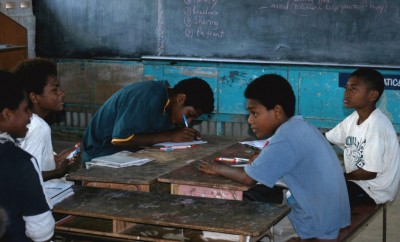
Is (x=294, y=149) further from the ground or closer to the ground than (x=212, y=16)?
closer to the ground

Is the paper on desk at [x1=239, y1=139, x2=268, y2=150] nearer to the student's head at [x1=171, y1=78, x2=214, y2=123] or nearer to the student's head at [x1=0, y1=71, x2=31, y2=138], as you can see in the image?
the student's head at [x1=171, y1=78, x2=214, y2=123]

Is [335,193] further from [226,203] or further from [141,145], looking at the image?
[141,145]

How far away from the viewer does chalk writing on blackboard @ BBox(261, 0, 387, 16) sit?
6586 mm

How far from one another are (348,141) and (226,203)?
1256 millimetres

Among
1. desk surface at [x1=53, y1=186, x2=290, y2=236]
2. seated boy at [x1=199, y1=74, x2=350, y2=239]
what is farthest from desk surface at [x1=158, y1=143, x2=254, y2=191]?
desk surface at [x1=53, y1=186, x2=290, y2=236]

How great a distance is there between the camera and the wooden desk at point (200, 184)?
11.2 feet

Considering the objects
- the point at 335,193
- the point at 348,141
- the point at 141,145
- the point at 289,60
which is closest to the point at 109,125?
the point at 141,145

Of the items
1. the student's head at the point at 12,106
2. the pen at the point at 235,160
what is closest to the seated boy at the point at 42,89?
the pen at the point at 235,160

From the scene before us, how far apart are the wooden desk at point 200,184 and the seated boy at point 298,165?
16 centimetres

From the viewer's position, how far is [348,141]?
161 inches

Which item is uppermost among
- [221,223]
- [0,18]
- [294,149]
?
[0,18]

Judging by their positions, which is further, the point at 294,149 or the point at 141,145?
the point at 141,145

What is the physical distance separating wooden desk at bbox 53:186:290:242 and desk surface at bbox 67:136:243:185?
0.17 metres

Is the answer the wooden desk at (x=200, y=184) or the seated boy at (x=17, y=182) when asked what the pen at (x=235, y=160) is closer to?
the wooden desk at (x=200, y=184)
